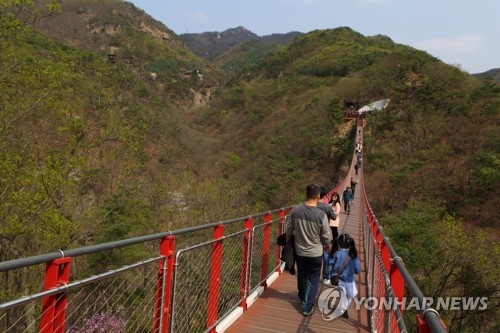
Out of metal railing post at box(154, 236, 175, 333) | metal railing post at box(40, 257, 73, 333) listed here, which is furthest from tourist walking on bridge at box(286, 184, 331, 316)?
metal railing post at box(40, 257, 73, 333)

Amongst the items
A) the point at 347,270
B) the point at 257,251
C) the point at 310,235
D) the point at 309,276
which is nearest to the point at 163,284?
the point at 310,235

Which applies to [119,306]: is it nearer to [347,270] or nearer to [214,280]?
[214,280]

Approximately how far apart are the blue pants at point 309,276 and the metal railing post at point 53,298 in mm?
3345

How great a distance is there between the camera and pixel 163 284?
10.7 ft

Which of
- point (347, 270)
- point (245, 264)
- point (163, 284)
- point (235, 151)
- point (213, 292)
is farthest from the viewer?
point (235, 151)

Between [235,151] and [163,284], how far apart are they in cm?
6036

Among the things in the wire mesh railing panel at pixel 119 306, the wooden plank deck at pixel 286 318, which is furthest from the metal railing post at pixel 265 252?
the wire mesh railing panel at pixel 119 306

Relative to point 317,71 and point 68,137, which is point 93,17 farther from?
point 68,137

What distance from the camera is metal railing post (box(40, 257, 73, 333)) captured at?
6.55 ft

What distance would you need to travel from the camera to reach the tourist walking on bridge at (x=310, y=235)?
4.82 meters

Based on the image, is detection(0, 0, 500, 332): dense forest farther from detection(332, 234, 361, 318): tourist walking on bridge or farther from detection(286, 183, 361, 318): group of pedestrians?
detection(332, 234, 361, 318): tourist walking on bridge

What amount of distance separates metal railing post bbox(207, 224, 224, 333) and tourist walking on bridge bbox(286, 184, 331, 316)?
1.02 m

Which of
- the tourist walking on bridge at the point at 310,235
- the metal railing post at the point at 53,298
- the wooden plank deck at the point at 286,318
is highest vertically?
the metal railing post at the point at 53,298

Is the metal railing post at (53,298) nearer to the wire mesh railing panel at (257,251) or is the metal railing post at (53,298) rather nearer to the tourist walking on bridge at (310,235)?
the tourist walking on bridge at (310,235)
